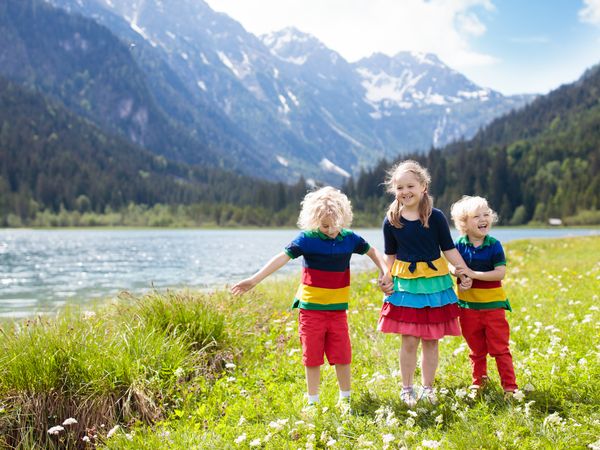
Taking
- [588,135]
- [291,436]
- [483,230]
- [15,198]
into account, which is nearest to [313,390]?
[291,436]

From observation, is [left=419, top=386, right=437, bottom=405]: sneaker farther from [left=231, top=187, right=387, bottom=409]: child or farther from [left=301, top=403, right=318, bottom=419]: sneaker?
[left=301, top=403, right=318, bottom=419]: sneaker

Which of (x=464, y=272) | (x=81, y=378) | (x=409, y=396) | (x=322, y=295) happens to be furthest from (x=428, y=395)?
(x=81, y=378)

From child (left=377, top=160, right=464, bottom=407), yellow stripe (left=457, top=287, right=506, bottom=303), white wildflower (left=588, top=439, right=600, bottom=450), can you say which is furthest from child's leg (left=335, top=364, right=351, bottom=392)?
white wildflower (left=588, top=439, right=600, bottom=450)

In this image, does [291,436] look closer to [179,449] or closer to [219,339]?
[179,449]

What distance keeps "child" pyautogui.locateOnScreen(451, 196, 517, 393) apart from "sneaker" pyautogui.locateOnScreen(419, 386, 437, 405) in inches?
22.6

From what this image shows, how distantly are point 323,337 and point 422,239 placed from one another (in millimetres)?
1638

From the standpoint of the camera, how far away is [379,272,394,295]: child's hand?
631 centimetres

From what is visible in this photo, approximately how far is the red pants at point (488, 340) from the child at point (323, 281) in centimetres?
123

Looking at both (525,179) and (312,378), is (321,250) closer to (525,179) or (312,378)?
(312,378)

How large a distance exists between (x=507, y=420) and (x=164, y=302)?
17.9 ft

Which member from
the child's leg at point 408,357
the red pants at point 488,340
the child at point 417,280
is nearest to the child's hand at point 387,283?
the child at point 417,280

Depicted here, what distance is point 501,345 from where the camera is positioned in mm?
6246

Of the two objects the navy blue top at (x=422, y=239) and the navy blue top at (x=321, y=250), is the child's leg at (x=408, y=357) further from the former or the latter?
the navy blue top at (x=321, y=250)

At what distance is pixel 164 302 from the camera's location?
8.66m
